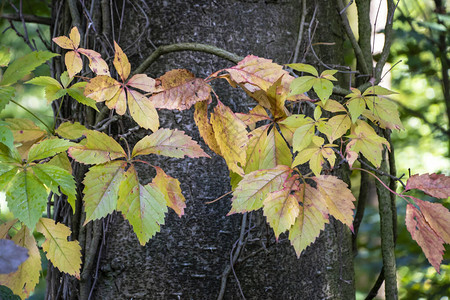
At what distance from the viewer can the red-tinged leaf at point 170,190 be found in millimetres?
962

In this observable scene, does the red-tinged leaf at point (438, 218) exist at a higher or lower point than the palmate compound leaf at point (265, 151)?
lower

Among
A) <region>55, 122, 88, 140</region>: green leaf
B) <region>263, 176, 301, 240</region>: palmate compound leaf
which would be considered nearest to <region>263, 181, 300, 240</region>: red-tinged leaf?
<region>263, 176, 301, 240</region>: palmate compound leaf

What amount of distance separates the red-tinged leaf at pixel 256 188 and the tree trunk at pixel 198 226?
293 mm

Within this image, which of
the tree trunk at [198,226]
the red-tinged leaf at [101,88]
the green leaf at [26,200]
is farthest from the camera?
the tree trunk at [198,226]

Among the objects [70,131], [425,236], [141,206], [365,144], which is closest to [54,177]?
[141,206]

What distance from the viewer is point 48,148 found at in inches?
34.7

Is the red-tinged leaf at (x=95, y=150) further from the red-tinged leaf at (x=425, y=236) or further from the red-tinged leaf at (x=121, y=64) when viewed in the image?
the red-tinged leaf at (x=425, y=236)

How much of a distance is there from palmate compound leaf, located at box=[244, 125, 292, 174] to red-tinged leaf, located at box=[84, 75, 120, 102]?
342mm

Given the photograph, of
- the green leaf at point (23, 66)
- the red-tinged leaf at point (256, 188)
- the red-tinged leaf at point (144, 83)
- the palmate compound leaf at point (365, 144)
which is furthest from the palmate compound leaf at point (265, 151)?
the green leaf at point (23, 66)

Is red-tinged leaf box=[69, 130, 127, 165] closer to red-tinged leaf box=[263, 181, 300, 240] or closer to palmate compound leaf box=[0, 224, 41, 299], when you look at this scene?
palmate compound leaf box=[0, 224, 41, 299]

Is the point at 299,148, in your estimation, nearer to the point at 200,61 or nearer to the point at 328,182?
the point at 328,182

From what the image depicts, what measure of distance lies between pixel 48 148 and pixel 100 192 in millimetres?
151

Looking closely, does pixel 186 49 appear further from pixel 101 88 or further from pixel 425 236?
pixel 425 236

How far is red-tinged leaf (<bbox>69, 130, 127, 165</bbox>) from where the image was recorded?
89 cm
